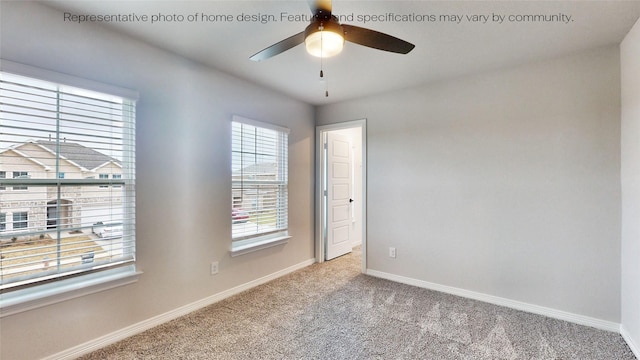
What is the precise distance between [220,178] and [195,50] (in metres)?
1.20

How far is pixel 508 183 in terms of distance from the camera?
2727 millimetres

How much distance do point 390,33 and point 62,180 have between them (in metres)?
2.58

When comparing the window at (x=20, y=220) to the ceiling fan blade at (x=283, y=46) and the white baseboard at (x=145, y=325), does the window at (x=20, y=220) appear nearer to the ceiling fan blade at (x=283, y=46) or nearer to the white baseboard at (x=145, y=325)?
the white baseboard at (x=145, y=325)

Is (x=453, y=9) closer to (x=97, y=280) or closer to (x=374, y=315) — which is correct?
(x=374, y=315)

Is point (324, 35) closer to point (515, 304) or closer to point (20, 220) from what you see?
point (20, 220)

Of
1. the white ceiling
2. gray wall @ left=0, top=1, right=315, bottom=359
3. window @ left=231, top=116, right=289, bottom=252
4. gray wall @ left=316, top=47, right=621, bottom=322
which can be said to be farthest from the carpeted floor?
the white ceiling

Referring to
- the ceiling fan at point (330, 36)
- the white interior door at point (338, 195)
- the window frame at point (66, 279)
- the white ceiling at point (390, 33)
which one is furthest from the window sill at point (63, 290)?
the white interior door at point (338, 195)

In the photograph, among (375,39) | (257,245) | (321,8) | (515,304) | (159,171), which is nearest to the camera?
(321,8)

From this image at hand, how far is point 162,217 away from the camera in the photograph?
2.38m

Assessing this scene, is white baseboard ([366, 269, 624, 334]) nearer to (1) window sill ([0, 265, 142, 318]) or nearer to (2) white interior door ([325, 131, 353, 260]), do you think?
(2) white interior door ([325, 131, 353, 260])

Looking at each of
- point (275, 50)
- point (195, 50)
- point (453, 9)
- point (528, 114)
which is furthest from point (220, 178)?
point (528, 114)

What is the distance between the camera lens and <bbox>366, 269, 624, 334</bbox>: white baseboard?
2318 mm

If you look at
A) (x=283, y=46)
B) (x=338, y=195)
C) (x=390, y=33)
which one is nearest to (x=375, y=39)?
(x=283, y=46)

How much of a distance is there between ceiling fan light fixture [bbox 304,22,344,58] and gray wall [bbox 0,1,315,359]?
5.08 feet
